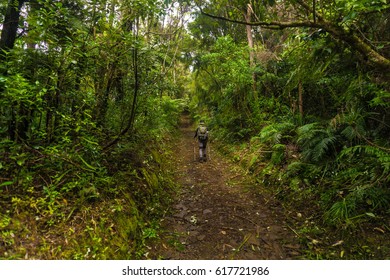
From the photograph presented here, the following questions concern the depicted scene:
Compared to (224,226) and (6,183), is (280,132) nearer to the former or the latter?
(224,226)

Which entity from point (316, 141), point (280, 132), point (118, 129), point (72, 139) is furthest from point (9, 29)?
point (280, 132)

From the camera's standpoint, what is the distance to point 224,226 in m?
4.56

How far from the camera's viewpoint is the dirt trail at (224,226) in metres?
3.81

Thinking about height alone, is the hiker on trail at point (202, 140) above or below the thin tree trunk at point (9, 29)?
below

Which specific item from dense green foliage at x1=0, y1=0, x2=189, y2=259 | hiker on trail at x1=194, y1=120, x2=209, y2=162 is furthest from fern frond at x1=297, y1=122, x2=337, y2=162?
hiker on trail at x1=194, y1=120, x2=209, y2=162

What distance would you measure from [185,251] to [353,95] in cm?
534

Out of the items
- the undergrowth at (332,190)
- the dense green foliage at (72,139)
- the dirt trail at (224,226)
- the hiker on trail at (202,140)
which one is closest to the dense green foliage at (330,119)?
the undergrowth at (332,190)

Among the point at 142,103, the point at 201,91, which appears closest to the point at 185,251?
the point at 142,103

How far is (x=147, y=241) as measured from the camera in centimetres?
396

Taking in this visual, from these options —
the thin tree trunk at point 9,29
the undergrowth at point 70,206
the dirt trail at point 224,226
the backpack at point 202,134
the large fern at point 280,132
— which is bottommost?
the dirt trail at point 224,226

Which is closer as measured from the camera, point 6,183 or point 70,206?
point 6,183

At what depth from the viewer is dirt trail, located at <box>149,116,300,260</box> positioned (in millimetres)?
3809

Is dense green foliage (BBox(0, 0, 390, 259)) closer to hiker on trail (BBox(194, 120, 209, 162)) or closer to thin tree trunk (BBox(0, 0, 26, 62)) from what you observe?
thin tree trunk (BBox(0, 0, 26, 62))

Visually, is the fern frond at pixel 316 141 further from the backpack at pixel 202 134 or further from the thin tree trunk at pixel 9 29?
the thin tree trunk at pixel 9 29
